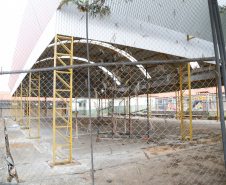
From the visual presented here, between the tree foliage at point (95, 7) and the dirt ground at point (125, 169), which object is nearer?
the tree foliage at point (95, 7)

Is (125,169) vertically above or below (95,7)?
below

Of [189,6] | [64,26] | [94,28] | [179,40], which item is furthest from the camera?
[179,40]

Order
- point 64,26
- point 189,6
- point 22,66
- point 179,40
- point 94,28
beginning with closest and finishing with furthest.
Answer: point 189,6, point 64,26, point 94,28, point 179,40, point 22,66

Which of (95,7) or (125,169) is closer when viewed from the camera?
(95,7)

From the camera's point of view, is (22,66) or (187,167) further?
(22,66)

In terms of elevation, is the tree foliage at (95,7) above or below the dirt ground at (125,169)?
above

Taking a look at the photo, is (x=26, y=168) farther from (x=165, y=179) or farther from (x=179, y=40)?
(x=179, y=40)

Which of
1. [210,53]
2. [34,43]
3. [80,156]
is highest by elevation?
[34,43]

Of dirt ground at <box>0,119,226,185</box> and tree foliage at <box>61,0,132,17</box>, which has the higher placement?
tree foliage at <box>61,0,132,17</box>

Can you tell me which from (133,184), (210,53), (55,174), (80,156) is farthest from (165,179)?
(210,53)

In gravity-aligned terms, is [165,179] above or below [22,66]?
below

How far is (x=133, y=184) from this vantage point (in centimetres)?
438

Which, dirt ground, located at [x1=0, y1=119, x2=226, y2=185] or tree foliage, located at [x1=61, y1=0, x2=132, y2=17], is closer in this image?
tree foliage, located at [x1=61, y1=0, x2=132, y2=17]

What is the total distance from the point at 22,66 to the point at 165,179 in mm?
11452
